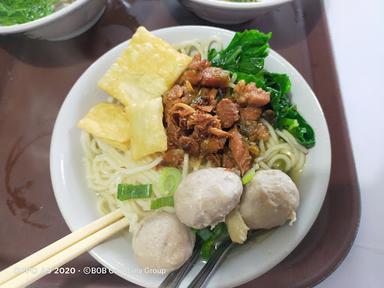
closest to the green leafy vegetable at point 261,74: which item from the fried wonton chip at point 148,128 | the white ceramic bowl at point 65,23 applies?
the fried wonton chip at point 148,128

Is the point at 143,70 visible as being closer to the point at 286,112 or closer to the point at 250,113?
the point at 250,113

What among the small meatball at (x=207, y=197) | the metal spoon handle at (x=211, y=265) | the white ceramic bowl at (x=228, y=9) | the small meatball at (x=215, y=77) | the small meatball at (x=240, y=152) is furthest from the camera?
the white ceramic bowl at (x=228, y=9)

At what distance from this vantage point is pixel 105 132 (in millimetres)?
1654

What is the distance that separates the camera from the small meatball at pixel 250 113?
5.24 ft

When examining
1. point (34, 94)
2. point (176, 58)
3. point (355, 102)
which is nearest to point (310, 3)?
point (355, 102)

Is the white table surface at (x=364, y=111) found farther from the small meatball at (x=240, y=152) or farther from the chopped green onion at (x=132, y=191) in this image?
the chopped green onion at (x=132, y=191)

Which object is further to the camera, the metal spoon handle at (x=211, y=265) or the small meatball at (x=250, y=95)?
A: the small meatball at (x=250, y=95)

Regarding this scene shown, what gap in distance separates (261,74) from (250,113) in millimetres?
232

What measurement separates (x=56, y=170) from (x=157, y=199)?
491 mm

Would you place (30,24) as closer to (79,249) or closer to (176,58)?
(176,58)

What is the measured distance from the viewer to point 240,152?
1.52 metres

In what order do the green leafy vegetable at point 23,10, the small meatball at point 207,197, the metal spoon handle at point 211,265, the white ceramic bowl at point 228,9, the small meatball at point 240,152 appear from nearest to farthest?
1. the small meatball at point 207,197
2. the metal spoon handle at point 211,265
3. the small meatball at point 240,152
4. the white ceramic bowl at point 228,9
5. the green leafy vegetable at point 23,10

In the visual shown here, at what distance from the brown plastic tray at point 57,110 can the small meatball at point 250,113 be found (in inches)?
18.6

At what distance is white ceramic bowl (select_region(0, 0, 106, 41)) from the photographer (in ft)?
6.01
